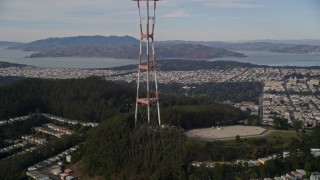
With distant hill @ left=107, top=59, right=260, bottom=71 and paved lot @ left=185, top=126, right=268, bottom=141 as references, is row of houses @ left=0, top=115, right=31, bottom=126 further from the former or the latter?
distant hill @ left=107, top=59, right=260, bottom=71

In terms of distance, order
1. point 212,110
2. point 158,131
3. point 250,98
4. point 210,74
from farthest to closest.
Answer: point 210,74 → point 250,98 → point 212,110 → point 158,131

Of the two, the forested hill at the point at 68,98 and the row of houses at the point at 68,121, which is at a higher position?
the forested hill at the point at 68,98

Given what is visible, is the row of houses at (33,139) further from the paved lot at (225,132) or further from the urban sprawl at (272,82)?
the urban sprawl at (272,82)

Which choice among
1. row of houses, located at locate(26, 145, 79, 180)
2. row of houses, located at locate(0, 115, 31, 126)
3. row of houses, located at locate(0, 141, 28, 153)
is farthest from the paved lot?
row of houses, located at locate(0, 115, 31, 126)

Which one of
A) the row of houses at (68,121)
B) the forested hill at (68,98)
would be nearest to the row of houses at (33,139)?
the row of houses at (68,121)

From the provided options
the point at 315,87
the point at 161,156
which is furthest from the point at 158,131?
the point at 315,87

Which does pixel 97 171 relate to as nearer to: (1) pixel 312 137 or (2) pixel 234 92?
(1) pixel 312 137

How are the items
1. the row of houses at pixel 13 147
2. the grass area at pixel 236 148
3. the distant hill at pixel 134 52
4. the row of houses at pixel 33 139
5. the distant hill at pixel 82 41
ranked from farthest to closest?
1. the distant hill at pixel 82 41
2. the distant hill at pixel 134 52
3. the row of houses at pixel 33 139
4. the row of houses at pixel 13 147
5. the grass area at pixel 236 148

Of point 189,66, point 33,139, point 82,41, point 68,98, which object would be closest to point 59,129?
point 33,139
